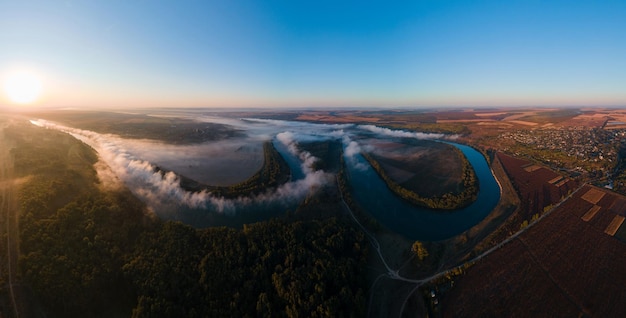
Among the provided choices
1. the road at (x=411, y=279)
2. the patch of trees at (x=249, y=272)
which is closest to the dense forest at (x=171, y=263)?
the patch of trees at (x=249, y=272)

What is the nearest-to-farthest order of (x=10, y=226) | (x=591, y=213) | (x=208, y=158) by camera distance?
(x=10, y=226) → (x=591, y=213) → (x=208, y=158)

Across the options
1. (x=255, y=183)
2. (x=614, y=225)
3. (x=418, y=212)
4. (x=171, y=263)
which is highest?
(x=255, y=183)

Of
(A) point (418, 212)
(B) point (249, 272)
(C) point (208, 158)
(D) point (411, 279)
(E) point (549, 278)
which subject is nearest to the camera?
(B) point (249, 272)

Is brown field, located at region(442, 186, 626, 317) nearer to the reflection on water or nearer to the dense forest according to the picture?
the dense forest

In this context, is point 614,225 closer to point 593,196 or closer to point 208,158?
point 593,196

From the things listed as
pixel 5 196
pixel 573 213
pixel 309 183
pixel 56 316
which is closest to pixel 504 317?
pixel 573 213

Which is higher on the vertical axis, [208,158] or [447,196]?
[208,158]

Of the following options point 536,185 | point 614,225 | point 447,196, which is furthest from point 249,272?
point 536,185

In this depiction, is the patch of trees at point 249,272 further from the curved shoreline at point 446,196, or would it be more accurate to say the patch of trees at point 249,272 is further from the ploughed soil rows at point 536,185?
the ploughed soil rows at point 536,185

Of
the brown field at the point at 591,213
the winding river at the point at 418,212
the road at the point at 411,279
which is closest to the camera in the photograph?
the road at the point at 411,279
